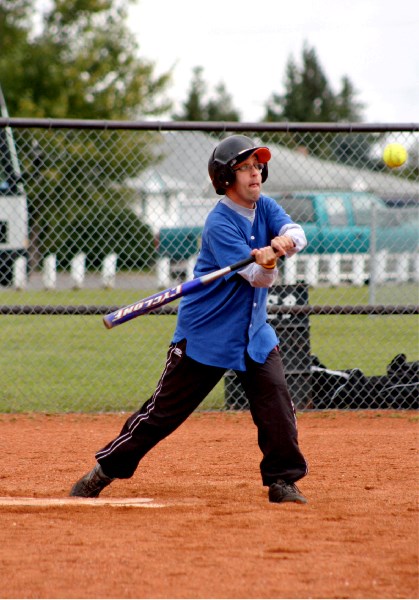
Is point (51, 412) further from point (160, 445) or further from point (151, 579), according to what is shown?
point (151, 579)

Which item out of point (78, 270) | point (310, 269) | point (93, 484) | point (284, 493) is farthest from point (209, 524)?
point (78, 270)

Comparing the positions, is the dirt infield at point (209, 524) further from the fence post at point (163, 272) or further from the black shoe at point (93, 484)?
the fence post at point (163, 272)

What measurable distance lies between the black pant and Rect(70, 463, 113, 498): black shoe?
0.07 meters

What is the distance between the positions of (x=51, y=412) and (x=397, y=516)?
4117mm

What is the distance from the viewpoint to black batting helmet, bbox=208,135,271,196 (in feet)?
15.1

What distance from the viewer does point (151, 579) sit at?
11.3 feet

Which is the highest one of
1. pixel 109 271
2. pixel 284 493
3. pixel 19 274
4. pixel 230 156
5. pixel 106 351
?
pixel 230 156

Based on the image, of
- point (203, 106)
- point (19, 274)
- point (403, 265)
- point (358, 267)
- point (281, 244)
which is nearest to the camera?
point (281, 244)

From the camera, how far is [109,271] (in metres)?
16.6

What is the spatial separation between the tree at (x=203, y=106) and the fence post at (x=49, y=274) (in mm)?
49136

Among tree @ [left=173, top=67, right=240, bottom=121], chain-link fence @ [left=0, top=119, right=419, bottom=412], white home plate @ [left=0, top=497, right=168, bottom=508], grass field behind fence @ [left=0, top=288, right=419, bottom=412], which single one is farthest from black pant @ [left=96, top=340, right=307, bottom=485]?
tree @ [left=173, top=67, right=240, bottom=121]

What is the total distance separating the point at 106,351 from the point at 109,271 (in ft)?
18.1

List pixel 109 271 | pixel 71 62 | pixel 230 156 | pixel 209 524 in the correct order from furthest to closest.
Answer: pixel 71 62, pixel 109 271, pixel 230 156, pixel 209 524

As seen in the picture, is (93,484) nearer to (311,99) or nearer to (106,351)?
(106,351)
